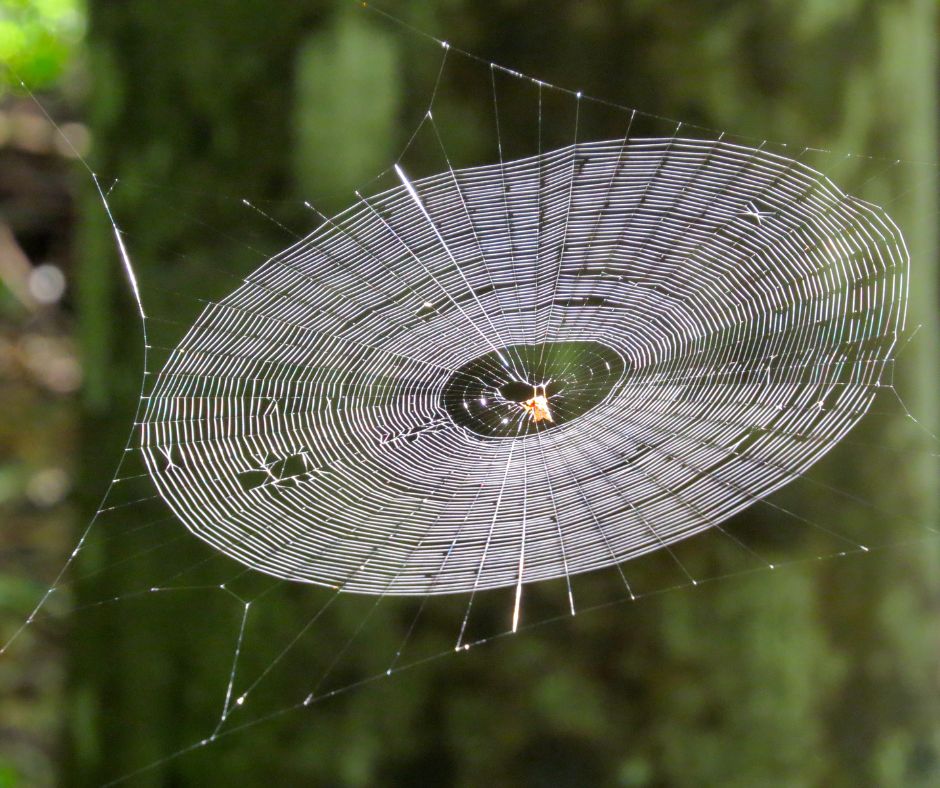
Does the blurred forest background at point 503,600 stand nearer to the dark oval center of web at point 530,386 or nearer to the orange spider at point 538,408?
the dark oval center of web at point 530,386

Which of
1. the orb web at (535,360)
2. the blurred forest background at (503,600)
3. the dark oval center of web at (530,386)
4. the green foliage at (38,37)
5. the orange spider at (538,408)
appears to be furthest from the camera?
the green foliage at (38,37)

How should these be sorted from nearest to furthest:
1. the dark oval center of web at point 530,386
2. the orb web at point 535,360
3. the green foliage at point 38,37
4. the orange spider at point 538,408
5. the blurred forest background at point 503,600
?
the blurred forest background at point 503,600, the orb web at point 535,360, the dark oval center of web at point 530,386, the orange spider at point 538,408, the green foliage at point 38,37

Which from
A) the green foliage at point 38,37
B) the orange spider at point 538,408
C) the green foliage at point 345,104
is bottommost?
the orange spider at point 538,408

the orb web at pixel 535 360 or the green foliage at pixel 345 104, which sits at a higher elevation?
the green foliage at pixel 345 104

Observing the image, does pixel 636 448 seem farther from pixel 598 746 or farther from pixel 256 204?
pixel 256 204

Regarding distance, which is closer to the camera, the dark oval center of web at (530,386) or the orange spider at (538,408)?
the dark oval center of web at (530,386)

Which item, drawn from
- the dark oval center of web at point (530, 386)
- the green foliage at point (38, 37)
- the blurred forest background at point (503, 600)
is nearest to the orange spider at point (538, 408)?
the dark oval center of web at point (530, 386)

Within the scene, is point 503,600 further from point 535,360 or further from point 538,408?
point 538,408
